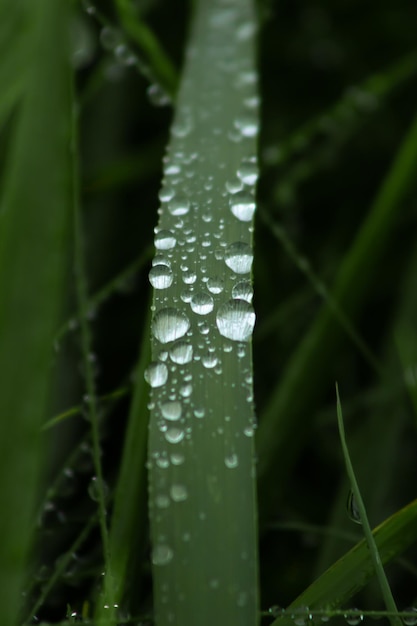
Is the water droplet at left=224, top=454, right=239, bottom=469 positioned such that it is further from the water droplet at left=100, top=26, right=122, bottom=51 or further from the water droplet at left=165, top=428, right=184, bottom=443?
the water droplet at left=100, top=26, right=122, bottom=51

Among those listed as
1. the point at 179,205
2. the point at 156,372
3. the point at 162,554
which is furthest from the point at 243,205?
the point at 162,554

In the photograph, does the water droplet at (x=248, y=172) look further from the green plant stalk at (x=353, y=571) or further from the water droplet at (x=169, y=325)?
the green plant stalk at (x=353, y=571)

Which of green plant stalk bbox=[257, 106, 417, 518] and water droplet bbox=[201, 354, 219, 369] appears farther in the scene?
green plant stalk bbox=[257, 106, 417, 518]

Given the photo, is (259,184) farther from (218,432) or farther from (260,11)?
(218,432)

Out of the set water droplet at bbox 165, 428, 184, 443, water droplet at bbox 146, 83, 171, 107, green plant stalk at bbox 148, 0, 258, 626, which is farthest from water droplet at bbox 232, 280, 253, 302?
water droplet at bbox 146, 83, 171, 107

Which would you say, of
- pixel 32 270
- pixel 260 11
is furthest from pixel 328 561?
pixel 260 11

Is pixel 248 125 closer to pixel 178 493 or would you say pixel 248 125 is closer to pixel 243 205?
pixel 243 205
